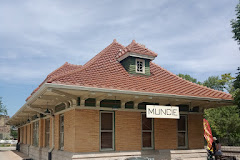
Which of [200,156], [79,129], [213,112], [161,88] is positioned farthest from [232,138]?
[79,129]

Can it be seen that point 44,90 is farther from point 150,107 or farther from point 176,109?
point 176,109

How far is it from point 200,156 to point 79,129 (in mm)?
6712

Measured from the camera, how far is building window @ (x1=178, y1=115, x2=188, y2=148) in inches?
532

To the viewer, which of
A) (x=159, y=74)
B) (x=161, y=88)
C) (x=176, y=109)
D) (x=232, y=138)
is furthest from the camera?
(x=232, y=138)

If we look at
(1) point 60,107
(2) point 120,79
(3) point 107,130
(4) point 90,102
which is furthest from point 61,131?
(2) point 120,79

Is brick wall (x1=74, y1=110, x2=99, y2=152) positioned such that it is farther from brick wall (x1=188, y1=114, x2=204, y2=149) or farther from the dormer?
brick wall (x1=188, y1=114, x2=204, y2=149)

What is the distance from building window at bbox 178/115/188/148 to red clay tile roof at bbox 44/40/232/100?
1694 mm

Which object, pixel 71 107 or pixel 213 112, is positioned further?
pixel 213 112

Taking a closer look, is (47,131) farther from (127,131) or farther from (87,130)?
(127,131)

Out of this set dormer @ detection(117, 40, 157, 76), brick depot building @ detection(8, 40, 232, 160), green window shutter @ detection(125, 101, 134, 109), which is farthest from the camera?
dormer @ detection(117, 40, 157, 76)

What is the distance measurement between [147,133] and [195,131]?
2992 mm

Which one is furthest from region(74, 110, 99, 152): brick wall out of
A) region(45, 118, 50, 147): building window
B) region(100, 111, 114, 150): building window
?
region(45, 118, 50, 147): building window

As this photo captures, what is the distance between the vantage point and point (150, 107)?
1089 cm

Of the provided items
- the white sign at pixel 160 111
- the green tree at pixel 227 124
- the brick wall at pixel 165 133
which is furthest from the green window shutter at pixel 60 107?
the green tree at pixel 227 124
